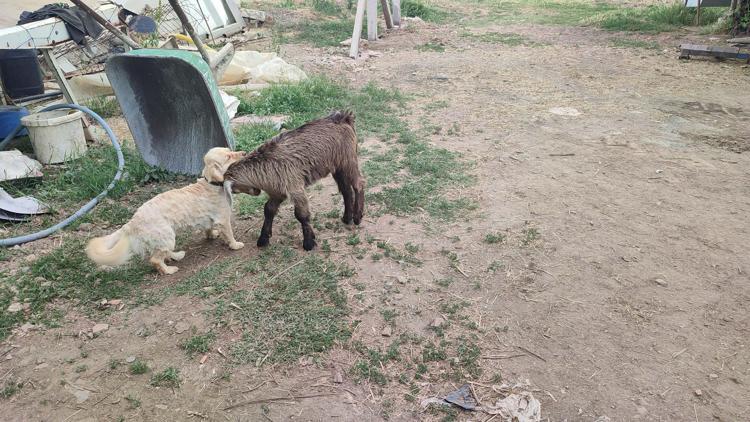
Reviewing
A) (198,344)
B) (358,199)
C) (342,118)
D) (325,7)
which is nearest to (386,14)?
(325,7)

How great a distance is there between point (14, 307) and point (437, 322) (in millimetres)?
2984

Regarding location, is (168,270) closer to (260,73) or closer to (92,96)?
(92,96)

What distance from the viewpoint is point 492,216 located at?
4883mm

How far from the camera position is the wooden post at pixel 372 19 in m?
12.3

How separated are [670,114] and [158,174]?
6.78m

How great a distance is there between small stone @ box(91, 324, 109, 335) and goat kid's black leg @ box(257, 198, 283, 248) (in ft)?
4.29

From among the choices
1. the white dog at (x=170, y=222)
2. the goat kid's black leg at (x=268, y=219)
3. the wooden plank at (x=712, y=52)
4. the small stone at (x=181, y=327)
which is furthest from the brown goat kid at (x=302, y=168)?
the wooden plank at (x=712, y=52)

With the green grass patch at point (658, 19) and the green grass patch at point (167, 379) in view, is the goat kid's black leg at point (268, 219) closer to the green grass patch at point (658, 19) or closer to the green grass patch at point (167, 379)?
the green grass patch at point (167, 379)

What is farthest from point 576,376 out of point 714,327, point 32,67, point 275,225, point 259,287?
point 32,67

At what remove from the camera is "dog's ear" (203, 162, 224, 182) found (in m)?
4.14

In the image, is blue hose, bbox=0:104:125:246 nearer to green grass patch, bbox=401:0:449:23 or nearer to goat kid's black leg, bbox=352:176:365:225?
goat kid's black leg, bbox=352:176:365:225

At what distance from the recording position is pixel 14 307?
3.74 m

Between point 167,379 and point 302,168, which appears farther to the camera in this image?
point 302,168

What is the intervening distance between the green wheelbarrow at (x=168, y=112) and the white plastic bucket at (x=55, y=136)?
824 mm
